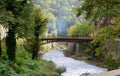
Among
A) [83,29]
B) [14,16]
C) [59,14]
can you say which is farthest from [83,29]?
[59,14]

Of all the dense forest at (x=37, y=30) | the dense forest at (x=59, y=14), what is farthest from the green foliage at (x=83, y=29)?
the dense forest at (x=59, y=14)

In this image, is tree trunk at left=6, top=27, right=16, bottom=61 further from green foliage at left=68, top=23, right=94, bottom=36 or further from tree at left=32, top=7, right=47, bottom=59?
tree at left=32, top=7, right=47, bottom=59

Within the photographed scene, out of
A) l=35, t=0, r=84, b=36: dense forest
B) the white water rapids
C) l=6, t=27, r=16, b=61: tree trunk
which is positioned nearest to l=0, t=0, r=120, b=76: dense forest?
l=6, t=27, r=16, b=61: tree trunk

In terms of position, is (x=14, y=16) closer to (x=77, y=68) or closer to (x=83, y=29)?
(x=83, y=29)

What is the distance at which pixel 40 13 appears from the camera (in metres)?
38.0

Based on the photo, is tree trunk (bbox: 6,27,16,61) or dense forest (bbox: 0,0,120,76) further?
tree trunk (bbox: 6,27,16,61)

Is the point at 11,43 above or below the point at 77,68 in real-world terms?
Answer: above

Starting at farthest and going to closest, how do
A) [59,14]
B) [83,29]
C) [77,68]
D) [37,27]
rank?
1. [59,14]
2. [77,68]
3. [37,27]
4. [83,29]

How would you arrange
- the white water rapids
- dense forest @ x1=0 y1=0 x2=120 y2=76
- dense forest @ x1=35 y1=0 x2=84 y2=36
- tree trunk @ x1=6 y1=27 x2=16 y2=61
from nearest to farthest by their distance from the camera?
dense forest @ x1=0 y1=0 x2=120 y2=76 → tree trunk @ x1=6 y1=27 x2=16 y2=61 → the white water rapids → dense forest @ x1=35 y1=0 x2=84 y2=36

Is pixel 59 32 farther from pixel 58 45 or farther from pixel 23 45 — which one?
pixel 23 45

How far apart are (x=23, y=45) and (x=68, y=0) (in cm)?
10964

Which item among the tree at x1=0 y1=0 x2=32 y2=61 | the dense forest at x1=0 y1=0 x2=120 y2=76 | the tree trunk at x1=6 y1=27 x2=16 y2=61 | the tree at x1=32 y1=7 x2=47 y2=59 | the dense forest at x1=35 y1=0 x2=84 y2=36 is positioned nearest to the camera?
the dense forest at x1=0 y1=0 x2=120 y2=76

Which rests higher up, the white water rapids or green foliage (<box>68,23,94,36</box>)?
green foliage (<box>68,23,94,36</box>)

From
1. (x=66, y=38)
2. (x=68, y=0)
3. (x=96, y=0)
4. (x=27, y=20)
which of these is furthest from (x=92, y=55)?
(x=68, y=0)
